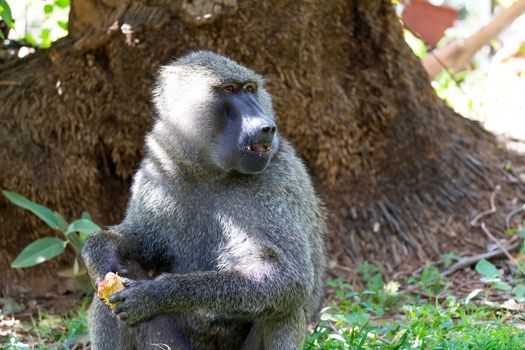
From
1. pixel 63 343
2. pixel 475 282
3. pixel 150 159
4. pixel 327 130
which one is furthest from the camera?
pixel 327 130

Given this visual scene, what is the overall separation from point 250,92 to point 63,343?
5.81ft

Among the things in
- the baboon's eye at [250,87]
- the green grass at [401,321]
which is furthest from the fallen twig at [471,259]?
the baboon's eye at [250,87]

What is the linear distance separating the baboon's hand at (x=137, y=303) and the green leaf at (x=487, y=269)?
7.54 ft

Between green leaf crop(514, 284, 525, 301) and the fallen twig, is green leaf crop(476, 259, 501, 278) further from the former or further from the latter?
the fallen twig

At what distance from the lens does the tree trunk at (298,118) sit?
5.00 m

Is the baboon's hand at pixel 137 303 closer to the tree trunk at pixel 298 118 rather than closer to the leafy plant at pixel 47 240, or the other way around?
the leafy plant at pixel 47 240

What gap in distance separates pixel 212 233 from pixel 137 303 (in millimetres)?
527

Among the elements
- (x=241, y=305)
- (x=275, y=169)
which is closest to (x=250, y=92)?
(x=275, y=169)

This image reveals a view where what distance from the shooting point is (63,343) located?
13.7 ft

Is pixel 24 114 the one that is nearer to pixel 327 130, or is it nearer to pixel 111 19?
pixel 111 19

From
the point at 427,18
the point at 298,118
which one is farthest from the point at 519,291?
the point at 427,18

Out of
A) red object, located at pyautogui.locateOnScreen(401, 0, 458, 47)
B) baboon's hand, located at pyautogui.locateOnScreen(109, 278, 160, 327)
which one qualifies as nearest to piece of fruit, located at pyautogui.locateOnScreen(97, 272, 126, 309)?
baboon's hand, located at pyautogui.locateOnScreen(109, 278, 160, 327)

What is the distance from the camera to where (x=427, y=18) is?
233 inches

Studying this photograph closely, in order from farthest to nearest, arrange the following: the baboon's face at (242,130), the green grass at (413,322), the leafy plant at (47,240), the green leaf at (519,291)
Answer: the leafy plant at (47,240), the green leaf at (519,291), the green grass at (413,322), the baboon's face at (242,130)
